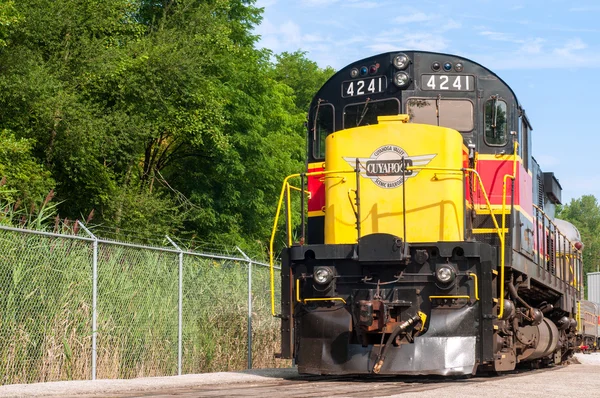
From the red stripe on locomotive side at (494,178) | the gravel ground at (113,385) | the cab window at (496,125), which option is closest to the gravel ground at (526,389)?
the red stripe on locomotive side at (494,178)

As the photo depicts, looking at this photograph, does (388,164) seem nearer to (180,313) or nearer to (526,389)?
(526,389)

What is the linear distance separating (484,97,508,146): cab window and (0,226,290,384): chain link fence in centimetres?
493

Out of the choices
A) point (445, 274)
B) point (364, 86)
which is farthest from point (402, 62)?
point (445, 274)

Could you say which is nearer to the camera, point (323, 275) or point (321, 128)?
point (323, 275)

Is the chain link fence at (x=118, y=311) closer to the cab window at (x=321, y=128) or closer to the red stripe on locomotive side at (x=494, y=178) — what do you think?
the cab window at (x=321, y=128)

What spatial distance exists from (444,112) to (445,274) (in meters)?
2.54

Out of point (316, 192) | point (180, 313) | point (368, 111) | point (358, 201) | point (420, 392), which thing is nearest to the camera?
point (420, 392)

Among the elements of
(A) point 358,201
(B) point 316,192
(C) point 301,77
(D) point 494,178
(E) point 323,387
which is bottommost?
(E) point 323,387

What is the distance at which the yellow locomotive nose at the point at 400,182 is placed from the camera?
11312 mm

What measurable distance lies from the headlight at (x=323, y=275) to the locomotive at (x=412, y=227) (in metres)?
0.02

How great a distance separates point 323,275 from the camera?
11055mm

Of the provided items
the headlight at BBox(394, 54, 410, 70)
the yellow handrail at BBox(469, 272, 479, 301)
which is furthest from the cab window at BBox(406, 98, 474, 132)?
the yellow handrail at BBox(469, 272, 479, 301)

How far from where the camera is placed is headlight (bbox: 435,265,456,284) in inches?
418

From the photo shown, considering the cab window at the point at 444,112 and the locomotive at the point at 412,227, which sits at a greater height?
the cab window at the point at 444,112
